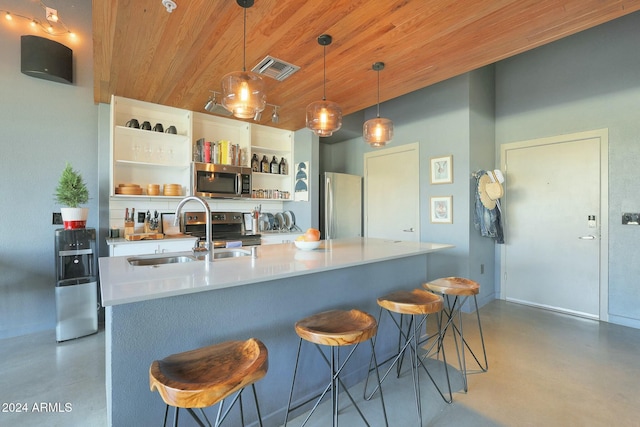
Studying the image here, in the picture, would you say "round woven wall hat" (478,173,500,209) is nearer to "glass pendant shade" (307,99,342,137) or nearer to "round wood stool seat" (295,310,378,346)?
"glass pendant shade" (307,99,342,137)

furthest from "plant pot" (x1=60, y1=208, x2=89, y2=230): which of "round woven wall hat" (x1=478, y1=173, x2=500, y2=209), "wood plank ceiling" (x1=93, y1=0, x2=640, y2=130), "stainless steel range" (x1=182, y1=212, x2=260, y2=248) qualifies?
"round woven wall hat" (x1=478, y1=173, x2=500, y2=209)

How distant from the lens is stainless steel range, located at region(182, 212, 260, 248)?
3.61 meters

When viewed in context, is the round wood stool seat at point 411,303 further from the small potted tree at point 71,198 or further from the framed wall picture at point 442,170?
the small potted tree at point 71,198

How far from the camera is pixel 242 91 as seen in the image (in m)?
1.85

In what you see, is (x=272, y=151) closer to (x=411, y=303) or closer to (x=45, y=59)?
(x=45, y=59)

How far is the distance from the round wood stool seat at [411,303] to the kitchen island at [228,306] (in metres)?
0.26

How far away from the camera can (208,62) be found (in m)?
2.38

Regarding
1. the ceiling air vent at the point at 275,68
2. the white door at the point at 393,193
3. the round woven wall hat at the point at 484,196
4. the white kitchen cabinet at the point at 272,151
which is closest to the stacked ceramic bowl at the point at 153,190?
the white kitchen cabinet at the point at 272,151

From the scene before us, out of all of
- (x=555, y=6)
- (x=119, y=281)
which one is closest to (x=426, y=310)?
(x=119, y=281)

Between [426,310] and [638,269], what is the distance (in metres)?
2.96

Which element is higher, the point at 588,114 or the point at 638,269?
the point at 588,114

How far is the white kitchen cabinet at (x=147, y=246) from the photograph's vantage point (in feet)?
9.29

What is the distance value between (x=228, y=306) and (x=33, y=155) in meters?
3.07

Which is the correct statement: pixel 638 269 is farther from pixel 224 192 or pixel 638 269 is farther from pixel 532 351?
pixel 224 192
